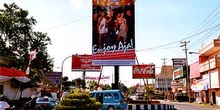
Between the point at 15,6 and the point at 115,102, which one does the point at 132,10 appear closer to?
the point at 115,102

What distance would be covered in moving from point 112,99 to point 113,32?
6.38m

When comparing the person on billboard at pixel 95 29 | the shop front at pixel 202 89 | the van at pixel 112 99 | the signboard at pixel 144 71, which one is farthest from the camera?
the signboard at pixel 144 71

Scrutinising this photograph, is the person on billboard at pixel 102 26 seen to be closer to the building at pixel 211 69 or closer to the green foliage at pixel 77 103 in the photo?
the green foliage at pixel 77 103

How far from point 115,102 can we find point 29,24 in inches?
1135

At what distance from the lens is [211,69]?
54.7m

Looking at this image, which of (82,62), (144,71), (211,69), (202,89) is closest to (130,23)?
(82,62)

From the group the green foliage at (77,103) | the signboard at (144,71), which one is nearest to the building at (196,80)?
the signboard at (144,71)

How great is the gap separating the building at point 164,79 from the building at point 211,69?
7836 cm

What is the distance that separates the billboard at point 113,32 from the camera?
30906mm

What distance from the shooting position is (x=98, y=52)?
32.2 metres

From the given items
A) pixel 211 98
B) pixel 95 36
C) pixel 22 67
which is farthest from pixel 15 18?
pixel 211 98

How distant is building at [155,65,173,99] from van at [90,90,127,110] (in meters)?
113

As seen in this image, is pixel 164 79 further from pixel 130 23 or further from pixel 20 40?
pixel 130 23

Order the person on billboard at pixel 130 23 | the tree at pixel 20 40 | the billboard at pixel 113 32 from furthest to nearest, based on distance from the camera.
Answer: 1. the tree at pixel 20 40
2. the billboard at pixel 113 32
3. the person on billboard at pixel 130 23
